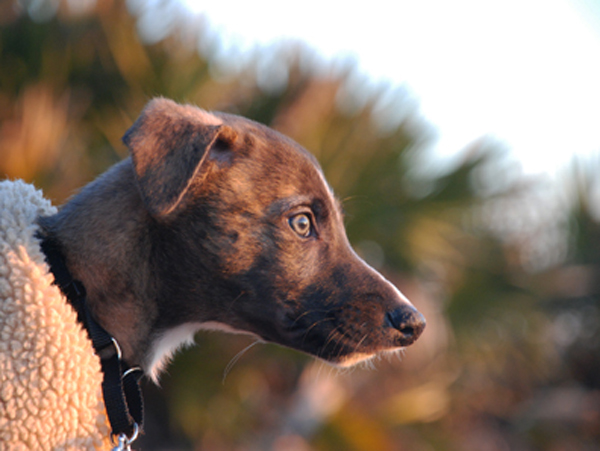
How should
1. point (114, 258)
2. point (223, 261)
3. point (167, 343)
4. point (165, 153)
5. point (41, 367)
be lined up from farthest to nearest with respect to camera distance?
point (167, 343) < point (223, 261) < point (114, 258) < point (165, 153) < point (41, 367)

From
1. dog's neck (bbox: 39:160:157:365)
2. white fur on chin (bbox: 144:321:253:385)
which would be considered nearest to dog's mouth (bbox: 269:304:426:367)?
white fur on chin (bbox: 144:321:253:385)

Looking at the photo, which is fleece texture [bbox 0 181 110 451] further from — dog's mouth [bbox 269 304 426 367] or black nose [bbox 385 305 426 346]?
black nose [bbox 385 305 426 346]

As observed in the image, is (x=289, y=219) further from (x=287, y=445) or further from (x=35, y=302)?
(x=287, y=445)

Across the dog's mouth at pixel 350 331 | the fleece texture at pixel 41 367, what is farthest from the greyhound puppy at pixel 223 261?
the fleece texture at pixel 41 367

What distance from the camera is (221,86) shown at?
6.46 m

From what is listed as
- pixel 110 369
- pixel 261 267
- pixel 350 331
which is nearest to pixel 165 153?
pixel 261 267

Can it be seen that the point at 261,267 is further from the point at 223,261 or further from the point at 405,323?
the point at 405,323

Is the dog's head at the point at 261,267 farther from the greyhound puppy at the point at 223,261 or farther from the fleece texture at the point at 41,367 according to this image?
the fleece texture at the point at 41,367

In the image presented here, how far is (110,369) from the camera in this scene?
2.17 meters

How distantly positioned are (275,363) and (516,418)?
5211 mm

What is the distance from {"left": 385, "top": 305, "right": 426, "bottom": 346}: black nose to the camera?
2512mm

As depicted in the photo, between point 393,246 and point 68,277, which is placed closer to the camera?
point 68,277

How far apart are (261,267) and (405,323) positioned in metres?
0.69

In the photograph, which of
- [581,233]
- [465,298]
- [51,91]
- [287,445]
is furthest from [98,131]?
[581,233]
